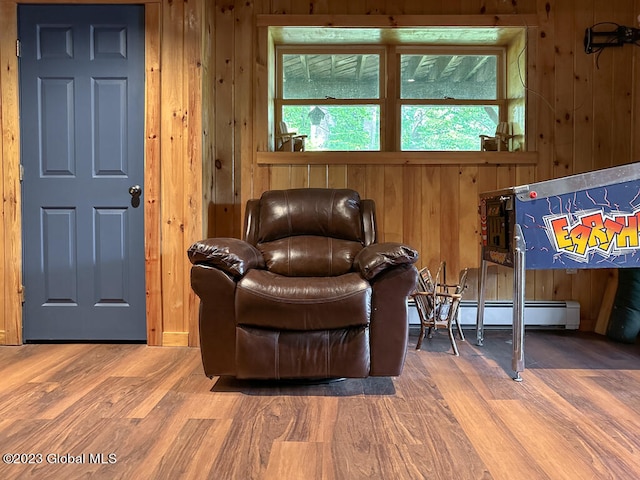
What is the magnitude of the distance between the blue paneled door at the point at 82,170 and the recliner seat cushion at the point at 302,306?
1.13 meters

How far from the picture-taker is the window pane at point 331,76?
333 centimetres

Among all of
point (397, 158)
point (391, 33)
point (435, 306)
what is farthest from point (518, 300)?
point (391, 33)

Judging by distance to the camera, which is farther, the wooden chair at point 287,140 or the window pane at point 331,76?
the window pane at point 331,76

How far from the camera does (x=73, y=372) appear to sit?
2232mm

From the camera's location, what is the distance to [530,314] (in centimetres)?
309

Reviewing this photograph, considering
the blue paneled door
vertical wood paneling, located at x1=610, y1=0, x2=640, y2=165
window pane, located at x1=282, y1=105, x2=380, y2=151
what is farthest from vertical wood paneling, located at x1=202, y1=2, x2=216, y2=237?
vertical wood paneling, located at x1=610, y1=0, x2=640, y2=165

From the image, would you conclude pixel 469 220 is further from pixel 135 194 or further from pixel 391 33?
pixel 135 194

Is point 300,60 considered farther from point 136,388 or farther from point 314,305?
point 136,388

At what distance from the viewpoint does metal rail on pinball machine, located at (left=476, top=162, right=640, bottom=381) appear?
2.09m

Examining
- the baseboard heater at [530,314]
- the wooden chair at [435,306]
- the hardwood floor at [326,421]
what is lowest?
the hardwood floor at [326,421]

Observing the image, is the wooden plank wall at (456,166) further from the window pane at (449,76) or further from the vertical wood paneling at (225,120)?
the window pane at (449,76)

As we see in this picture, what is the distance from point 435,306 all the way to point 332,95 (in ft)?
5.52

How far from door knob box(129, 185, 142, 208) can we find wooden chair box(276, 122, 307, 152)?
1.02 metres

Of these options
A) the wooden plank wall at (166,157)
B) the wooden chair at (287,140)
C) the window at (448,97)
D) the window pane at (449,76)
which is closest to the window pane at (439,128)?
the window at (448,97)
